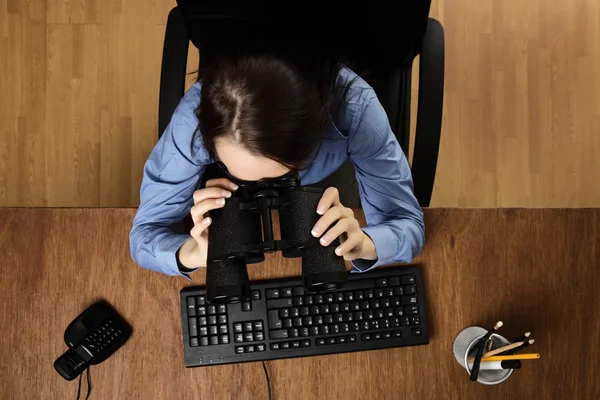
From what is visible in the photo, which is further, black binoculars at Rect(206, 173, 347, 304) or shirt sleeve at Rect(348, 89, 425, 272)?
shirt sleeve at Rect(348, 89, 425, 272)

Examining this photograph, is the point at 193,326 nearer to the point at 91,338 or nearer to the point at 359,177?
the point at 91,338

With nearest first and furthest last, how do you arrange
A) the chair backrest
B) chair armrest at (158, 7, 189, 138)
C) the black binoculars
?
the black binoculars
the chair backrest
chair armrest at (158, 7, 189, 138)

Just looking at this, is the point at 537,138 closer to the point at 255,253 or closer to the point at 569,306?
the point at 569,306

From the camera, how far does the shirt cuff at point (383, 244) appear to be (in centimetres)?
99

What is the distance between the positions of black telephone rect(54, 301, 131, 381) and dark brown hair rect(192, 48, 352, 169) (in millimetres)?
377

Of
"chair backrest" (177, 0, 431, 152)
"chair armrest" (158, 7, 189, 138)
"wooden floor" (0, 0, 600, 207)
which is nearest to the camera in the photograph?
"chair backrest" (177, 0, 431, 152)

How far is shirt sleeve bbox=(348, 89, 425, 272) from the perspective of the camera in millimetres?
998

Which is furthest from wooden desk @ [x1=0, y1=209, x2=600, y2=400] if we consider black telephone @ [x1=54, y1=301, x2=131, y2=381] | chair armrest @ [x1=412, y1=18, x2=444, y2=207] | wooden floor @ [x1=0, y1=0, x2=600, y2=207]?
wooden floor @ [x1=0, y1=0, x2=600, y2=207]

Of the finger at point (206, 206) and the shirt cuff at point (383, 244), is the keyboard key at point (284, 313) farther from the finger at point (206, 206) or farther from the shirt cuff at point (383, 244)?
the finger at point (206, 206)

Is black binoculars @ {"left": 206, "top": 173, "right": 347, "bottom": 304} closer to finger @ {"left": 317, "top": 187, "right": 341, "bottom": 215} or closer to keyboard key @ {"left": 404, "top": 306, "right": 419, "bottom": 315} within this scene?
finger @ {"left": 317, "top": 187, "right": 341, "bottom": 215}

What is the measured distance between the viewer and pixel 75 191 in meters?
1.74

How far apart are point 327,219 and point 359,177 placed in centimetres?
33

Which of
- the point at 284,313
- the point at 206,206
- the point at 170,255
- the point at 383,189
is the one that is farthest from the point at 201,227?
the point at 383,189

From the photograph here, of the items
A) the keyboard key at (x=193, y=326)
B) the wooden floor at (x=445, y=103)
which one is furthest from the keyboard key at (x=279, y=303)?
the wooden floor at (x=445, y=103)
